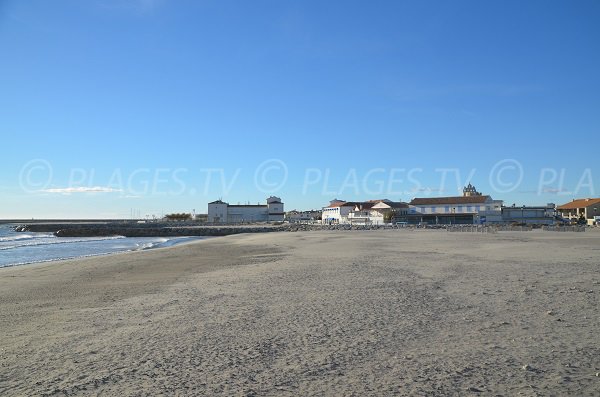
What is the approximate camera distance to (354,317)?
881 cm

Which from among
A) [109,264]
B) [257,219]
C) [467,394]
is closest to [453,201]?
[257,219]

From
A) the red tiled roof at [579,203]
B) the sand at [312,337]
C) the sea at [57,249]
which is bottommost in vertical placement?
the sea at [57,249]

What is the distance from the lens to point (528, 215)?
9150cm

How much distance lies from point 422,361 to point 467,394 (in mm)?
1108

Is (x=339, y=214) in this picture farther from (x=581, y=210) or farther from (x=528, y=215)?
(x=581, y=210)

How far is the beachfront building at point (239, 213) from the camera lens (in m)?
139

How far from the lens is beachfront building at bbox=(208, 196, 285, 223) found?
456ft

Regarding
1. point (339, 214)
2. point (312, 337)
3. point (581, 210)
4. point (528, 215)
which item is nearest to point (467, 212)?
point (528, 215)

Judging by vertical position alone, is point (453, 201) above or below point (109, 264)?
above

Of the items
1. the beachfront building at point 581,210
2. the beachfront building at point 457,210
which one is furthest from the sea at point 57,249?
the beachfront building at point 581,210

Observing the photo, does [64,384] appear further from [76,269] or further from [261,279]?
[76,269]

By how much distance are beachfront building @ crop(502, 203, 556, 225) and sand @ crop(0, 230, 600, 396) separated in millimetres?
83509

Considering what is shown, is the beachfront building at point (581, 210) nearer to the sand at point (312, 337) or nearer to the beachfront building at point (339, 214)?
the beachfront building at point (339, 214)

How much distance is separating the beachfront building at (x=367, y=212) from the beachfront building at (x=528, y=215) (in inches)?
772
